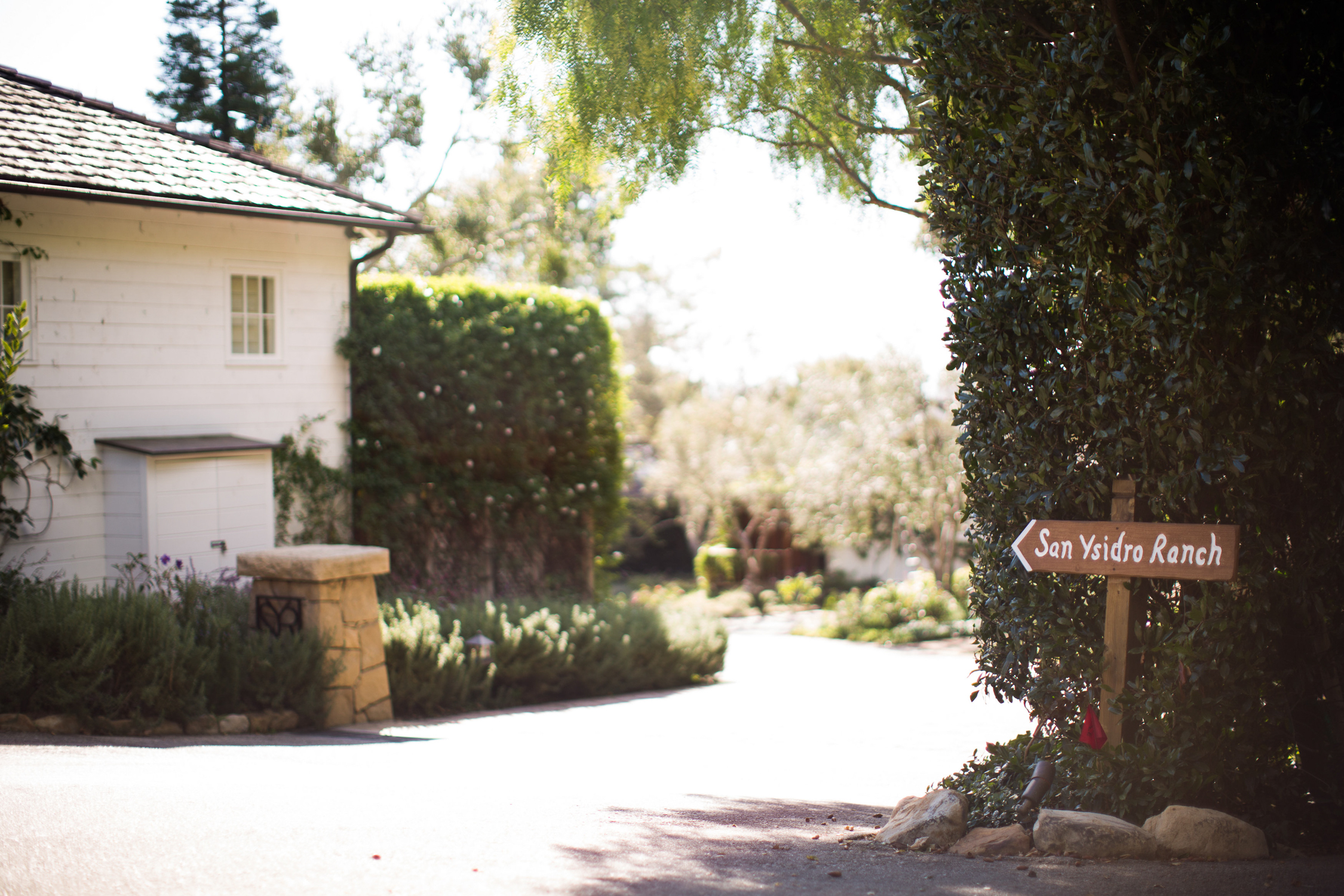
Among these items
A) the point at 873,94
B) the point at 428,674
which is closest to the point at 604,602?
the point at 428,674

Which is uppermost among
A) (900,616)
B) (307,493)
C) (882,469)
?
(882,469)

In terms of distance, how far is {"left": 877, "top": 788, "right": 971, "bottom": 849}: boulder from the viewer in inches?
187

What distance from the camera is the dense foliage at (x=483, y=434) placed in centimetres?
1273

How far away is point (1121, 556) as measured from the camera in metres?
4.57

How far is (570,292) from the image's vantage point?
1458 cm

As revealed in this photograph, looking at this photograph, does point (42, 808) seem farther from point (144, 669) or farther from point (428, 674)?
point (428, 674)

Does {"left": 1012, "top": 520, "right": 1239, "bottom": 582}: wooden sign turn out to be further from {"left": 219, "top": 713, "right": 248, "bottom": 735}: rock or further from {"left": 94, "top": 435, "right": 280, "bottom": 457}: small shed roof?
{"left": 94, "top": 435, "right": 280, "bottom": 457}: small shed roof

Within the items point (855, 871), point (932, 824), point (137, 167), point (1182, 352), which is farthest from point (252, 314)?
point (1182, 352)

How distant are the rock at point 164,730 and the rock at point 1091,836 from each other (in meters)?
5.76

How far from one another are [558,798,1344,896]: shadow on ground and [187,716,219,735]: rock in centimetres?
392

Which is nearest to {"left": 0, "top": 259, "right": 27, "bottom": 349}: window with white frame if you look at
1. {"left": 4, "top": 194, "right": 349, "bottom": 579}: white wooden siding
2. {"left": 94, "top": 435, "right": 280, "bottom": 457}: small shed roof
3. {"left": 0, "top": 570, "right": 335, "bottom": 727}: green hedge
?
{"left": 4, "top": 194, "right": 349, "bottom": 579}: white wooden siding

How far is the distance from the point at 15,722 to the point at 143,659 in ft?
2.88

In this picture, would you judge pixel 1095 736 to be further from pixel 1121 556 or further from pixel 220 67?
pixel 220 67

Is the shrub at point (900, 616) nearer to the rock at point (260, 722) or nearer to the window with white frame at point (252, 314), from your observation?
the window with white frame at point (252, 314)
